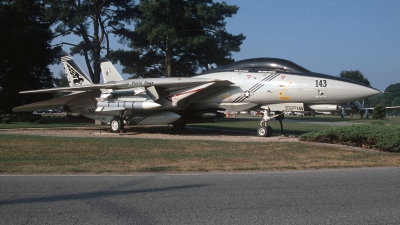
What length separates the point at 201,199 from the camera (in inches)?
253

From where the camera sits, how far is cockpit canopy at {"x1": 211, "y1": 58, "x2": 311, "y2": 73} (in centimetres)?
1758

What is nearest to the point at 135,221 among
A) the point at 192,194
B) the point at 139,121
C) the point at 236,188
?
the point at 192,194

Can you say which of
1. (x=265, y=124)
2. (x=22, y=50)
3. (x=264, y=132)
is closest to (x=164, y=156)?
(x=264, y=132)

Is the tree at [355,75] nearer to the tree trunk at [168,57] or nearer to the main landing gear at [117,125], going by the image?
the tree trunk at [168,57]

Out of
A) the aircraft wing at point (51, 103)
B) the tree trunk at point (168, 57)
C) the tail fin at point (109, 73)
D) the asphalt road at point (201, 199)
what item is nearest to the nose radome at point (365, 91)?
the asphalt road at point (201, 199)

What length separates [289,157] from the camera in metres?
12.2

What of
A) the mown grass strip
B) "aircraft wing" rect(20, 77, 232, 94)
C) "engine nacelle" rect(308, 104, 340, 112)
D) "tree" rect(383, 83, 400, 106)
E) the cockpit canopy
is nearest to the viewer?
the mown grass strip

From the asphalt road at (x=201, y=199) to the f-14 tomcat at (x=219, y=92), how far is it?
26.8ft

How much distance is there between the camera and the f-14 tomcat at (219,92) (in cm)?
1656

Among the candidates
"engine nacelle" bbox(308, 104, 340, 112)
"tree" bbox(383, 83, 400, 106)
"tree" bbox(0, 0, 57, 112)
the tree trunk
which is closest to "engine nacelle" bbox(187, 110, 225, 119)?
"engine nacelle" bbox(308, 104, 340, 112)

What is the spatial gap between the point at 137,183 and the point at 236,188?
72.6 inches

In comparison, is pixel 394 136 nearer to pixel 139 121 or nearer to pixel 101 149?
pixel 101 149

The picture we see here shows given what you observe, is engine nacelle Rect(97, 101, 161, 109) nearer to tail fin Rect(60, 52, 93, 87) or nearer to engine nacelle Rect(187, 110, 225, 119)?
engine nacelle Rect(187, 110, 225, 119)

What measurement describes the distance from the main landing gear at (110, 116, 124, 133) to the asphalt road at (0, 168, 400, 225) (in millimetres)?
11719
